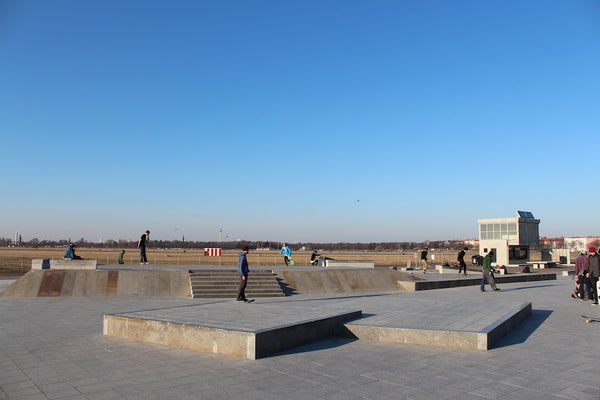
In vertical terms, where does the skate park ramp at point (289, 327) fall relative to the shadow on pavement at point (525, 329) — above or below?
above

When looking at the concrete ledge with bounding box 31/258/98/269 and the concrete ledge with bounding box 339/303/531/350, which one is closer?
the concrete ledge with bounding box 339/303/531/350

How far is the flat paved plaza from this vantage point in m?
5.35

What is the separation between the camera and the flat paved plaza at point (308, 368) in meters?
5.35

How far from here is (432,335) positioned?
26.2ft

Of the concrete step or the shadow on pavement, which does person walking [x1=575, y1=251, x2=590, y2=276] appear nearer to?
the shadow on pavement

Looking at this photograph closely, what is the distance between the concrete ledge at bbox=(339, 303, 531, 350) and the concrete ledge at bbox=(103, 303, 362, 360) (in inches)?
19.3

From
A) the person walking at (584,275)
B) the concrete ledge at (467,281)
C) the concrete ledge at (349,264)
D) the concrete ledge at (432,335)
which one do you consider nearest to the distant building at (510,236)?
the concrete ledge at (467,281)

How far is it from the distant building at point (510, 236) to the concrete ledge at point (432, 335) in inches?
1355

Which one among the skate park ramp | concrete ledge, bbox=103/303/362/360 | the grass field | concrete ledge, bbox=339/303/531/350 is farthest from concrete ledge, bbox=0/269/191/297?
the grass field

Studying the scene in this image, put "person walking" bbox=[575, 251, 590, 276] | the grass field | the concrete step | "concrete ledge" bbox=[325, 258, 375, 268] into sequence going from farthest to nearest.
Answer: the grass field, "concrete ledge" bbox=[325, 258, 375, 268], the concrete step, "person walking" bbox=[575, 251, 590, 276]

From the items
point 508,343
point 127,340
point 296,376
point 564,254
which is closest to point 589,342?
point 508,343

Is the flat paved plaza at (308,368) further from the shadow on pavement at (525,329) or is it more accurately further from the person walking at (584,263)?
the person walking at (584,263)

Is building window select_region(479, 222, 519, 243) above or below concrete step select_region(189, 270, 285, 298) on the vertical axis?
above

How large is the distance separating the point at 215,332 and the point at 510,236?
1696 inches
